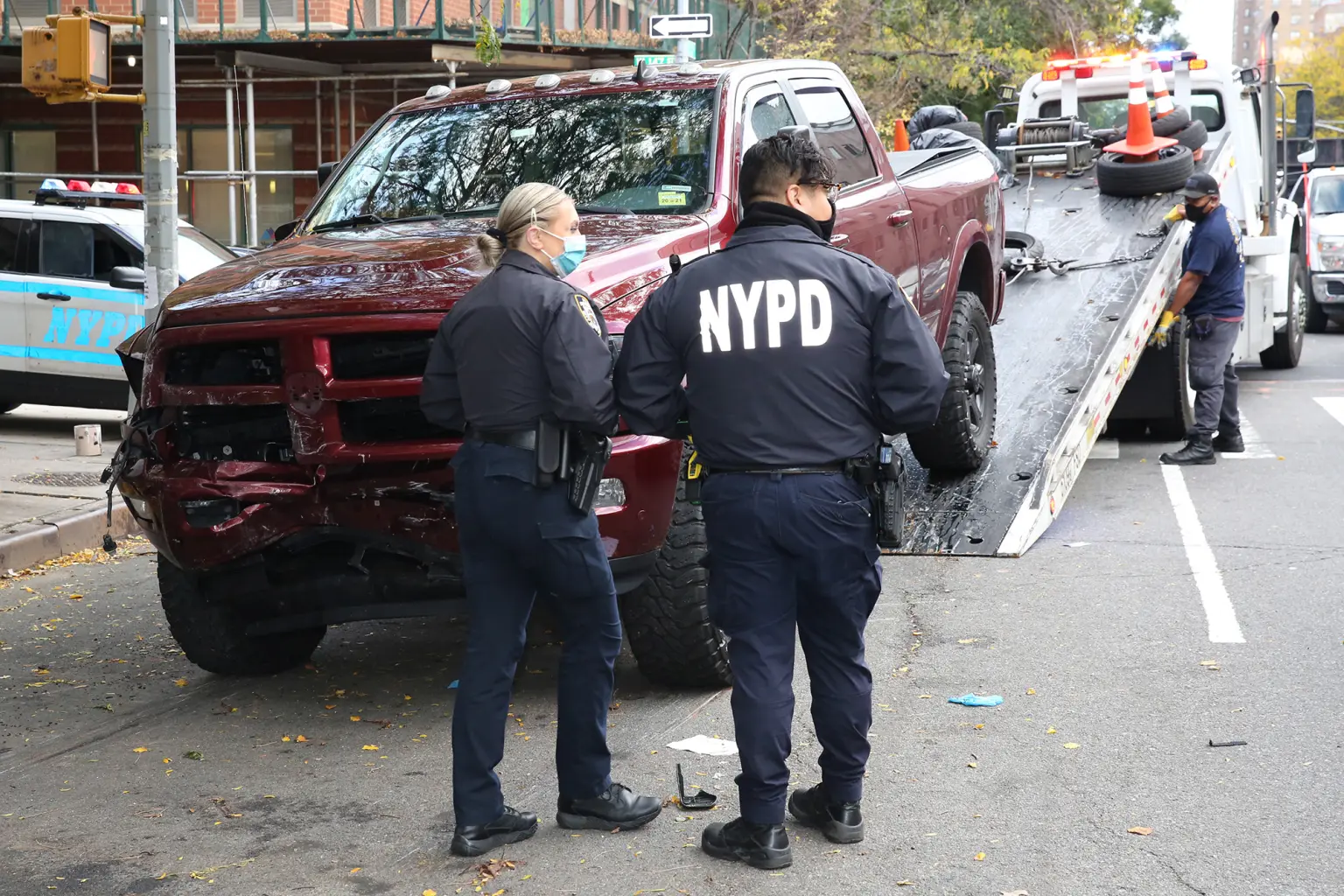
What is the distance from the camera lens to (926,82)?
27547mm

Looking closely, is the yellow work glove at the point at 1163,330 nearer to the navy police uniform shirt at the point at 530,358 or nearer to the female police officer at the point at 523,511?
the female police officer at the point at 523,511

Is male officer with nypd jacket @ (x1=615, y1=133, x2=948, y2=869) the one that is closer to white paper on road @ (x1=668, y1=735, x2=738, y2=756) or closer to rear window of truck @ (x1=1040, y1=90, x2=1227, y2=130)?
white paper on road @ (x1=668, y1=735, x2=738, y2=756)

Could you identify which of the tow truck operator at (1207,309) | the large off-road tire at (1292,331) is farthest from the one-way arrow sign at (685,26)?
the large off-road tire at (1292,331)

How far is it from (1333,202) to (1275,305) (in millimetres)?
7875

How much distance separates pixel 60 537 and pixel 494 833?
5.28 meters

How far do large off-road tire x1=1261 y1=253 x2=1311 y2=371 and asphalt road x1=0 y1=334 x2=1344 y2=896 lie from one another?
806cm

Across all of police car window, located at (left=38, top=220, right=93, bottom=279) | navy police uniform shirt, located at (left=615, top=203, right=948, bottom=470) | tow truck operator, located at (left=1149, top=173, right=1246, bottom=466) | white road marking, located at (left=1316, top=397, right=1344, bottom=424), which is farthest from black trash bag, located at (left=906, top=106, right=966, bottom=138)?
navy police uniform shirt, located at (left=615, top=203, right=948, bottom=470)

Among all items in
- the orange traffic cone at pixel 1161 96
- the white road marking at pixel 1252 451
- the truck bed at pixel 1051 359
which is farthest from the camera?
the orange traffic cone at pixel 1161 96

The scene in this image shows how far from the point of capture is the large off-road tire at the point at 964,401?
7.93 metres

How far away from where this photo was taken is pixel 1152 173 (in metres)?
11.3

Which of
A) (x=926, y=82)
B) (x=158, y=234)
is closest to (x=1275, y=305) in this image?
(x=158, y=234)

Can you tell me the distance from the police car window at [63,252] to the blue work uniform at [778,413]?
957cm

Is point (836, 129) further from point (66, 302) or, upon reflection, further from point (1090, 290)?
point (66, 302)

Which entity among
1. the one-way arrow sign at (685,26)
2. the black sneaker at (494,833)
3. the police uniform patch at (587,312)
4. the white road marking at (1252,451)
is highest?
the one-way arrow sign at (685,26)
